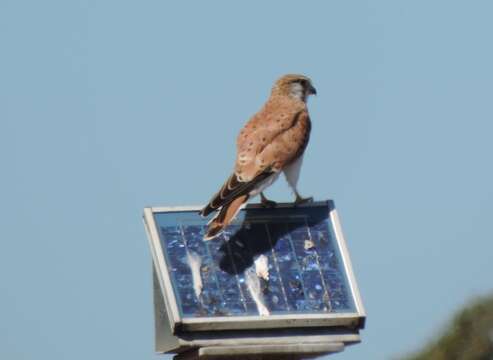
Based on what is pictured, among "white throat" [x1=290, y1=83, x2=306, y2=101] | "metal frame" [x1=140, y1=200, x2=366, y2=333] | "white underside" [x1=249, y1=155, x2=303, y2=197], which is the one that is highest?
"white throat" [x1=290, y1=83, x2=306, y2=101]

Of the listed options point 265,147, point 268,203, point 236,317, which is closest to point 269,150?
point 265,147

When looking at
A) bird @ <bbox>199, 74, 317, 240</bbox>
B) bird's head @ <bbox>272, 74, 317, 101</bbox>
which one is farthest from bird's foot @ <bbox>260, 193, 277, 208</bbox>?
bird's head @ <bbox>272, 74, 317, 101</bbox>

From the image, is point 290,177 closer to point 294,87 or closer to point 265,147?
point 265,147

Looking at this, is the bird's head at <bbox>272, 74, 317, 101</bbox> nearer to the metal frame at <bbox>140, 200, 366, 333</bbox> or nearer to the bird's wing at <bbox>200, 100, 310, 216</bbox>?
the bird's wing at <bbox>200, 100, 310, 216</bbox>

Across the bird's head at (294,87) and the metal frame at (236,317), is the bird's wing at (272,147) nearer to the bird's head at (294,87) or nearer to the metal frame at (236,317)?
the bird's head at (294,87)

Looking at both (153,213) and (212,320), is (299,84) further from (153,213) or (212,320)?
(212,320)

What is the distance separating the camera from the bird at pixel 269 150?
8.85 metres

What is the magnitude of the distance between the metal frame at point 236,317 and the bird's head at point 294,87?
11.0 feet

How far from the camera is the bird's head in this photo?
11547mm

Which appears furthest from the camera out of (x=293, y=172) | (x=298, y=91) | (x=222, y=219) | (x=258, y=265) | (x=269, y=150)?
(x=298, y=91)

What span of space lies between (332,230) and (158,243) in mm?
1143

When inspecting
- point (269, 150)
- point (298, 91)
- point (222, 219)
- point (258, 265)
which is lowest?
point (258, 265)

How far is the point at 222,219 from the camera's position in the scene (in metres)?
8.54

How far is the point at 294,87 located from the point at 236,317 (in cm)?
428
